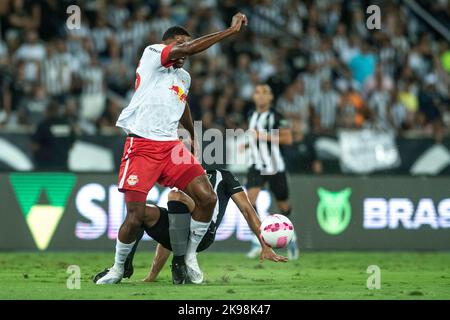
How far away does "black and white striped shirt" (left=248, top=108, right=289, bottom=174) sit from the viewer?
49.5 ft

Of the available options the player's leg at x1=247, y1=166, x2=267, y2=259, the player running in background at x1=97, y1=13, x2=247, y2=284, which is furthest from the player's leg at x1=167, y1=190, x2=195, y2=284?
the player's leg at x1=247, y1=166, x2=267, y2=259

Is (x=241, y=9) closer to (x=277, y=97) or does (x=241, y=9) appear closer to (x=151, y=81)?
(x=277, y=97)

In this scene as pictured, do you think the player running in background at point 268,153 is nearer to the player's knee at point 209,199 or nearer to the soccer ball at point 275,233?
the soccer ball at point 275,233

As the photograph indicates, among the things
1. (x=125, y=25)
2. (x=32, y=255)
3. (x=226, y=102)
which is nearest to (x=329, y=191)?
(x=226, y=102)

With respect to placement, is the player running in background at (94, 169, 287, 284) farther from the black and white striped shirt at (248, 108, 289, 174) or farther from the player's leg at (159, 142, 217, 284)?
the black and white striped shirt at (248, 108, 289, 174)

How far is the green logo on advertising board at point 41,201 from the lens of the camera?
51.7ft

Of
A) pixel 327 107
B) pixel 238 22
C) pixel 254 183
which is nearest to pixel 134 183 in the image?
pixel 238 22

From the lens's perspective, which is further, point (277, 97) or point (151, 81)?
point (277, 97)

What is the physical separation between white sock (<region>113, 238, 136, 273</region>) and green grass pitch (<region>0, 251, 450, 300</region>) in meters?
0.22

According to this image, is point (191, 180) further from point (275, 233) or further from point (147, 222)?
point (275, 233)

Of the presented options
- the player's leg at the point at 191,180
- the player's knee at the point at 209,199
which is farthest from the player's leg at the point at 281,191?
the player's knee at the point at 209,199

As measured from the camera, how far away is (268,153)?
1517 centimetres

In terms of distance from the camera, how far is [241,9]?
72.7 feet

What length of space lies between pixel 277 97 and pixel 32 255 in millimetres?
6878
